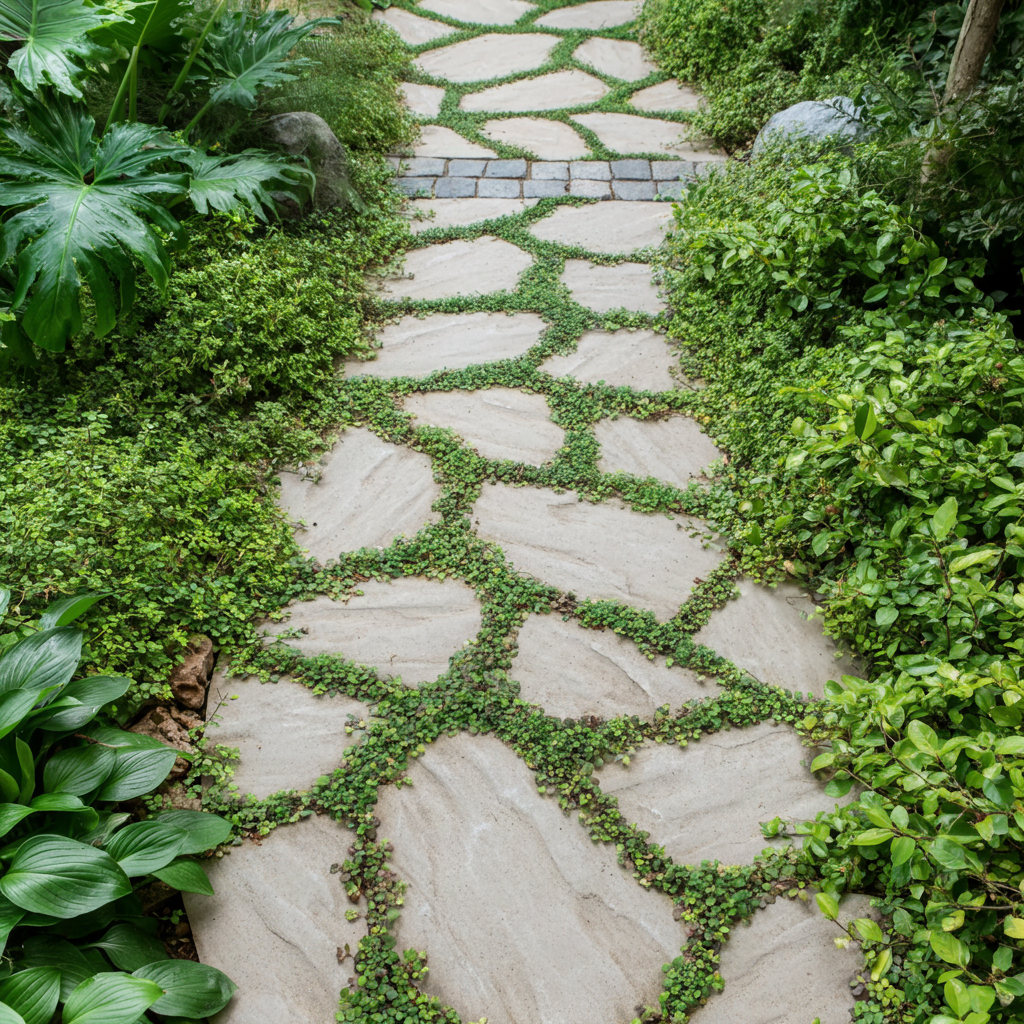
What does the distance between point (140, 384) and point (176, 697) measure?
4.17 ft

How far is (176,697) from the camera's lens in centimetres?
212

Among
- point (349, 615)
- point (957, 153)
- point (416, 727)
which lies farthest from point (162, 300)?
point (957, 153)

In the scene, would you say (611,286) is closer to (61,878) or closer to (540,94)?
(540,94)

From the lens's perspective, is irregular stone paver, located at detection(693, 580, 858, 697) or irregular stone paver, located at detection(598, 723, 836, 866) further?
irregular stone paver, located at detection(693, 580, 858, 697)

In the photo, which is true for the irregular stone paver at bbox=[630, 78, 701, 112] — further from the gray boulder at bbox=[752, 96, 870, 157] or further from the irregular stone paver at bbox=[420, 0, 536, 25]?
the irregular stone paver at bbox=[420, 0, 536, 25]

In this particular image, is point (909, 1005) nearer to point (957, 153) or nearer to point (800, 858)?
point (800, 858)

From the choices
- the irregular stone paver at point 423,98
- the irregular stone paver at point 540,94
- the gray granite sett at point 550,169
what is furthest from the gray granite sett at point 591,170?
the irregular stone paver at point 423,98

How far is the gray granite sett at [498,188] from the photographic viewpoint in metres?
4.67

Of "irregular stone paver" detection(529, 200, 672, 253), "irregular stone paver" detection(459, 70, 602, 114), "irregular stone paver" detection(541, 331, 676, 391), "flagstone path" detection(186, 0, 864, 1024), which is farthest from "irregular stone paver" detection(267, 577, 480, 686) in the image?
"irregular stone paver" detection(459, 70, 602, 114)

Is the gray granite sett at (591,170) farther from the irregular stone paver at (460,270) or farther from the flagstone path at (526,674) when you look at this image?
the irregular stone paver at (460,270)

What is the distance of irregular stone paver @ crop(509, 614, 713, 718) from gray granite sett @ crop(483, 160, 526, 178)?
353 centimetres

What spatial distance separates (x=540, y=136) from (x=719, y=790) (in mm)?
4752

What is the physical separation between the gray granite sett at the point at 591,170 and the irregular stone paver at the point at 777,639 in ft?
11.0

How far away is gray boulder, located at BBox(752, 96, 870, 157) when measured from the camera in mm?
3704
